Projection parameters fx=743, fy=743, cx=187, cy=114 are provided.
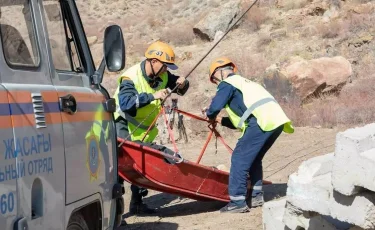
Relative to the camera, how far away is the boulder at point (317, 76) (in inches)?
707

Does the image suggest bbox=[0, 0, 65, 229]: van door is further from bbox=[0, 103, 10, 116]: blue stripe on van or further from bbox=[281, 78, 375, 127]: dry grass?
bbox=[281, 78, 375, 127]: dry grass

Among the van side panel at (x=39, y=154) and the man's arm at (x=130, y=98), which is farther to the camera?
the man's arm at (x=130, y=98)

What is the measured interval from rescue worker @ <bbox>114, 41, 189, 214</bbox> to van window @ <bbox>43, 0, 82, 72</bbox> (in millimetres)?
2457

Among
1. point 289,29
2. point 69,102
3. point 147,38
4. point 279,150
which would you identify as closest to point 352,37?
point 289,29

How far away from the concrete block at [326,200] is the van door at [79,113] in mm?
1442

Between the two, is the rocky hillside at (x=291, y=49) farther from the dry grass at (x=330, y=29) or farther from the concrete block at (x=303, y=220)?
the concrete block at (x=303, y=220)

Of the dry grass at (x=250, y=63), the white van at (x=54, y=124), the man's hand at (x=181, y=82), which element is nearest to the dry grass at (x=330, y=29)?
the dry grass at (x=250, y=63)

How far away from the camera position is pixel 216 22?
29875 mm

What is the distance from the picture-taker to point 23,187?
4.07m

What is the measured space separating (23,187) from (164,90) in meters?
4.03

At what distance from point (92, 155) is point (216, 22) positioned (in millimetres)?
25043

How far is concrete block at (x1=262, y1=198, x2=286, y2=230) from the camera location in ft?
21.7

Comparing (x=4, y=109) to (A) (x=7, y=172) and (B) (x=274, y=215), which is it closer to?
(A) (x=7, y=172)

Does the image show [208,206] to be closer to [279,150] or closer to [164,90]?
[164,90]
